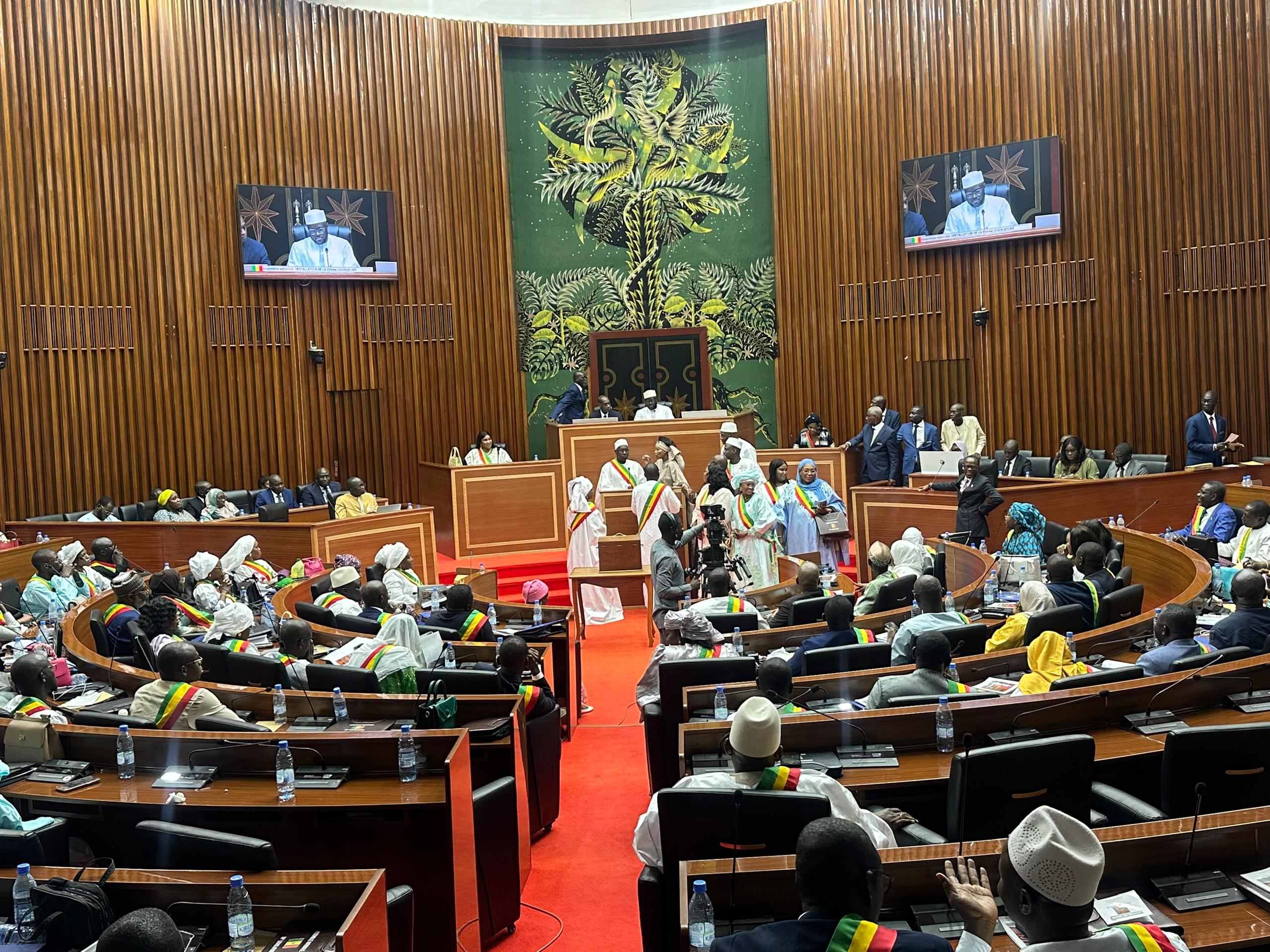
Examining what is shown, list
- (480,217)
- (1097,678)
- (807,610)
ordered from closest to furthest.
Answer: (1097,678) → (807,610) → (480,217)

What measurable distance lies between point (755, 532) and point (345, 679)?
5660 mm

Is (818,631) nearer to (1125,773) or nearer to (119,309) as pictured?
(1125,773)

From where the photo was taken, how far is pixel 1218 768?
12.7 ft

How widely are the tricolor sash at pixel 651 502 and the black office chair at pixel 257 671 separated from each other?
5.40m

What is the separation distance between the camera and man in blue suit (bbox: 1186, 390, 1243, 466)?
40.6ft

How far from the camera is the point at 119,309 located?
14.6 meters

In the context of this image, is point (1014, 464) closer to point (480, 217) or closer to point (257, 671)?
point (480, 217)

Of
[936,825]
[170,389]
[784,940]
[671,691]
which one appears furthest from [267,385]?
[784,940]

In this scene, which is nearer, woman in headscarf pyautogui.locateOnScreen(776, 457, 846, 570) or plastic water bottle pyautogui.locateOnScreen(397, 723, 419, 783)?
plastic water bottle pyautogui.locateOnScreen(397, 723, 419, 783)

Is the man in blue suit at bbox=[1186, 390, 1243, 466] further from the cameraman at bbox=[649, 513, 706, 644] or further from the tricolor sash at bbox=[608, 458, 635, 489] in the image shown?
the cameraman at bbox=[649, 513, 706, 644]

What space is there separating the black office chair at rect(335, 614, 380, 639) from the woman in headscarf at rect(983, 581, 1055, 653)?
12.2ft

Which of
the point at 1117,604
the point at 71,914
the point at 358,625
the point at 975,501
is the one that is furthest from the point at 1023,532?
the point at 71,914

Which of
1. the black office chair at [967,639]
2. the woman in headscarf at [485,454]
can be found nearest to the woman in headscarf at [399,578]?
the black office chair at [967,639]

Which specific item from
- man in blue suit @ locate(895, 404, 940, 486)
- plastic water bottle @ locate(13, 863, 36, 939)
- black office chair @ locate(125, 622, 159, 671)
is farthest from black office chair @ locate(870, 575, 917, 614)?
man in blue suit @ locate(895, 404, 940, 486)
